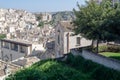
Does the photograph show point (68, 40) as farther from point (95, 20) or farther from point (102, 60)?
point (102, 60)

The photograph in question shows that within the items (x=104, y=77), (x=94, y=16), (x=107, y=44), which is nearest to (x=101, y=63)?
(x=104, y=77)

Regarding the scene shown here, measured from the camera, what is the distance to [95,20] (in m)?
30.5

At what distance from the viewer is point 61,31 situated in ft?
147

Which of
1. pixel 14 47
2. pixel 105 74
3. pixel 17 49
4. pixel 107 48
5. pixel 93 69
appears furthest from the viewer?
pixel 17 49

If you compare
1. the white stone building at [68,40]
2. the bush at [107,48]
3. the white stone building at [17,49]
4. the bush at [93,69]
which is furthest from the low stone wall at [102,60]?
the white stone building at [17,49]

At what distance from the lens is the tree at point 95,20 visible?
96.1 feet

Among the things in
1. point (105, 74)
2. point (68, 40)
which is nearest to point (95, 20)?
point (105, 74)

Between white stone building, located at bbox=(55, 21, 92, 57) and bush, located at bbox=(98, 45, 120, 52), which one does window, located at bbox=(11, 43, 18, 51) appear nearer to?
white stone building, located at bbox=(55, 21, 92, 57)

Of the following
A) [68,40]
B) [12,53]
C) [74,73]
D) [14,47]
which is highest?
[68,40]

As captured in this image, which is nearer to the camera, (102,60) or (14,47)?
(102,60)

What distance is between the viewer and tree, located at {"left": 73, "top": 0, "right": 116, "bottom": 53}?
2928cm

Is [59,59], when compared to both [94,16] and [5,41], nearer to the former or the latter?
[94,16]

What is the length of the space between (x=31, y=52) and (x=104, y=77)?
1231 inches

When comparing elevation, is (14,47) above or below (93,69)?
below
